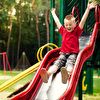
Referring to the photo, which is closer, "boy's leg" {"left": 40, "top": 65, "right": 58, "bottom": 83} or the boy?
"boy's leg" {"left": 40, "top": 65, "right": 58, "bottom": 83}

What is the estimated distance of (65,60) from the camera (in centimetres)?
684

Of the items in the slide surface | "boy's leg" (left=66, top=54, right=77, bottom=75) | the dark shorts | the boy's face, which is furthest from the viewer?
the boy's face

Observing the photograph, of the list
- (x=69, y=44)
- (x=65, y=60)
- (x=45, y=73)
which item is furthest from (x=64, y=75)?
(x=69, y=44)

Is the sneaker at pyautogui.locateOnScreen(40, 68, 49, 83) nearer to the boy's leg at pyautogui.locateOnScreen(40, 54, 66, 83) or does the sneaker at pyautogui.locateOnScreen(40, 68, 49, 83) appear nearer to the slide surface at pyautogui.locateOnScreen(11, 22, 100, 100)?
the boy's leg at pyautogui.locateOnScreen(40, 54, 66, 83)

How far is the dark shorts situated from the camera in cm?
664

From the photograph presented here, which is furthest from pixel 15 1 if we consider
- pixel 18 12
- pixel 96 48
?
pixel 96 48

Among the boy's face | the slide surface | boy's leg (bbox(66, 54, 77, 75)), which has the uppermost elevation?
the boy's face

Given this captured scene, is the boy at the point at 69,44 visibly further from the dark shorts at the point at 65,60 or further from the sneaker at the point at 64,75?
the sneaker at the point at 64,75

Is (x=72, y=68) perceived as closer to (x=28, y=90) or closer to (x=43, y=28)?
(x=28, y=90)

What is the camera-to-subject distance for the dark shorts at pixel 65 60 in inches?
261

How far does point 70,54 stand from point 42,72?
83 cm

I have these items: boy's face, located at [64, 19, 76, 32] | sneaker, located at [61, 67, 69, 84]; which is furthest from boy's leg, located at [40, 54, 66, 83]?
boy's face, located at [64, 19, 76, 32]

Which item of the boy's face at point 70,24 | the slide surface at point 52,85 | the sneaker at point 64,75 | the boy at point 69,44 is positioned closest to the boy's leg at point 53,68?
the boy at point 69,44

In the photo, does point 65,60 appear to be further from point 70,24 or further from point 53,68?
point 70,24
